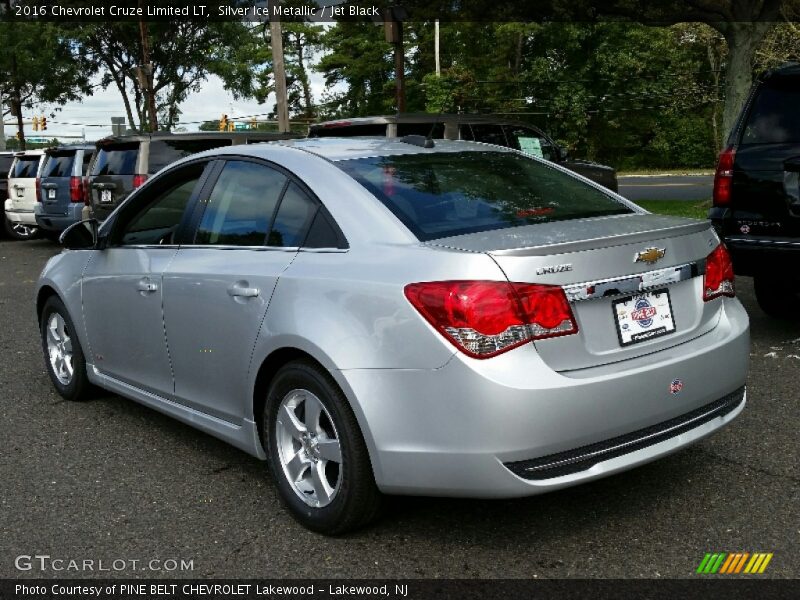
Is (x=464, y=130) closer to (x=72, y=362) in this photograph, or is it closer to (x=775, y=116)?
(x=775, y=116)

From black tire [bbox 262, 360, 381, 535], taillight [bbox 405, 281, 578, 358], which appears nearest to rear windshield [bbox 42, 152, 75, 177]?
black tire [bbox 262, 360, 381, 535]

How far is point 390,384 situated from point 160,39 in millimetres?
32983

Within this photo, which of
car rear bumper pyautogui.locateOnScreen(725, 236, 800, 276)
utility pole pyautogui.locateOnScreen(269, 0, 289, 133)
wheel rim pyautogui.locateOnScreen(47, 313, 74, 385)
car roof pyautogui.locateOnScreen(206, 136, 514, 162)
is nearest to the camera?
car roof pyautogui.locateOnScreen(206, 136, 514, 162)

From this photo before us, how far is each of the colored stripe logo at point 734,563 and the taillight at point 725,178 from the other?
136 inches

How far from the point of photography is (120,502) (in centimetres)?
408

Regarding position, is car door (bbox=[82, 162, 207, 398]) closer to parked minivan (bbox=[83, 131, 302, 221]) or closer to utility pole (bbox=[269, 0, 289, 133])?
parked minivan (bbox=[83, 131, 302, 221])

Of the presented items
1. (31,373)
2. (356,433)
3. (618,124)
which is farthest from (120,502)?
(618,124)

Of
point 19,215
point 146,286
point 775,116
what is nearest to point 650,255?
point 146,286

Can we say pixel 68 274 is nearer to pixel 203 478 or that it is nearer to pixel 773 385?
pixel 203 478

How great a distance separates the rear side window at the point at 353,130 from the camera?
11.9 m

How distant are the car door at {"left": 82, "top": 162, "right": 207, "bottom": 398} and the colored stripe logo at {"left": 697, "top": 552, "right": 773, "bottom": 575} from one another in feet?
8.35

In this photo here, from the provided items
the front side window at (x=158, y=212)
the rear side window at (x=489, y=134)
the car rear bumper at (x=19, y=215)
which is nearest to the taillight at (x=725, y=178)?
the front side window at (x=158, y=212)

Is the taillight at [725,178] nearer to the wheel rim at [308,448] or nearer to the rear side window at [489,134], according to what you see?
the wheel rim at [308,448]

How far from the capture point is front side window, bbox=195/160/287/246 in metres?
4.05
